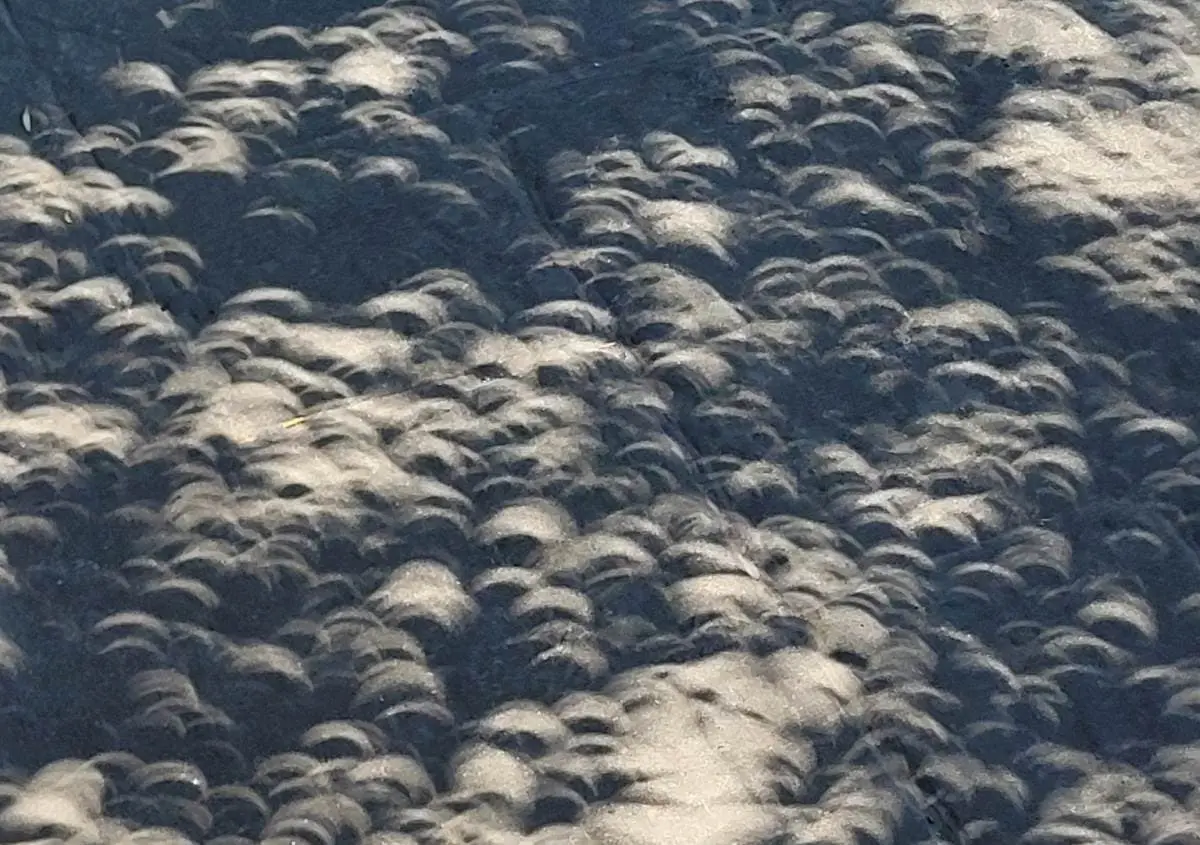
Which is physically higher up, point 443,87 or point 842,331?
point 443,87

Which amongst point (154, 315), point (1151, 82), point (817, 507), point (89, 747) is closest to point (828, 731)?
point (817, 507)

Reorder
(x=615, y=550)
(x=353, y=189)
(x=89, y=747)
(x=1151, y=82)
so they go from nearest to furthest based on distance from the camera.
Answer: (x=89, y=747) < (x=615, y=550) < (x=353, y=189) < (x=1151, y=82)

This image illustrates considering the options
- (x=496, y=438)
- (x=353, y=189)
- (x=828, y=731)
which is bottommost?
(x=828, y=731)

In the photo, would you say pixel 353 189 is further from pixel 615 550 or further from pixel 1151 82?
pixel 1151 82

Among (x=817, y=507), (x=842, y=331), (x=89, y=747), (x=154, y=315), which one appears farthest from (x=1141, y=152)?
(x=89, y=747)

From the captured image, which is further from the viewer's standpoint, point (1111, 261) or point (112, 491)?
point (1111, 261)

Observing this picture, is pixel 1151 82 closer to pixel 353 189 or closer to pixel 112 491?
pixel 353 189

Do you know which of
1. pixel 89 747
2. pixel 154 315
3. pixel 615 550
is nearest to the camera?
pixel 89 747
